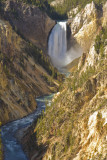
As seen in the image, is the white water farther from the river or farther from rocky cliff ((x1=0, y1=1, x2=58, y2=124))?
the river

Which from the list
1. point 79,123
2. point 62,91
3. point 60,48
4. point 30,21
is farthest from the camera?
point 30,21

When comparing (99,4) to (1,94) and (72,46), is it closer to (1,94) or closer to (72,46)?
(72,46)

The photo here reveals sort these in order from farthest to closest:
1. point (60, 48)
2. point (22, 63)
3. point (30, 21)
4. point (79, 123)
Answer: point (30, 21), point (60, 48), point (22, 63), point (79, 123)

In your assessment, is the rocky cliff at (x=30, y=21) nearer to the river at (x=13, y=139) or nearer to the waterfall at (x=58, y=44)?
the waterfall at (x=58, y=44)

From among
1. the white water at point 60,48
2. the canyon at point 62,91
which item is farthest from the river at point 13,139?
the white water at point 60,48

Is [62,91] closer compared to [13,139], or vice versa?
[13,139]

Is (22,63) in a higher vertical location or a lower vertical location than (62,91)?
lower

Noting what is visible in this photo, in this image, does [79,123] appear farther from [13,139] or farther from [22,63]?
[22,63]

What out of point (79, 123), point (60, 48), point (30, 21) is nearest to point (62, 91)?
point (79, 123)

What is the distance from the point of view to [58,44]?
243 ft

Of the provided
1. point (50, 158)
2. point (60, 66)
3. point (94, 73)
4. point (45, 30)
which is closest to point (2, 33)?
point (60, 66)

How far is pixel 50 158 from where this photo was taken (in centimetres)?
1638

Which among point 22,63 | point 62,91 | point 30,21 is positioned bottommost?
point 22,63

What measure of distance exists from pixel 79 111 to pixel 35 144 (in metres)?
4.25
